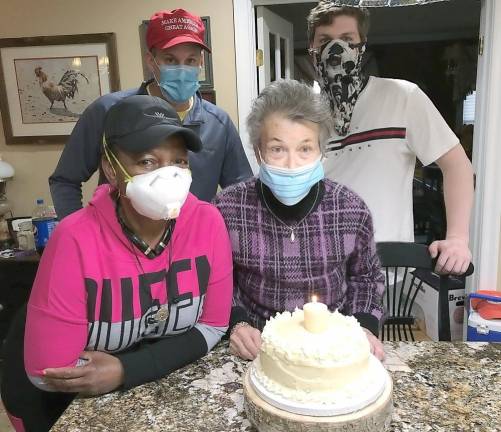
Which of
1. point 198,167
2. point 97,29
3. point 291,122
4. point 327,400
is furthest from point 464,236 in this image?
point 97,29

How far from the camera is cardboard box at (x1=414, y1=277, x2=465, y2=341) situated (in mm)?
2785

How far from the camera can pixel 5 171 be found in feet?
8.81

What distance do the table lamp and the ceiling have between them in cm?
206

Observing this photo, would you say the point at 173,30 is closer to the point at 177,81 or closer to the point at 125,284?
the point at 177,81

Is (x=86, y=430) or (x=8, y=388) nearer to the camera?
(x=86, y=430)

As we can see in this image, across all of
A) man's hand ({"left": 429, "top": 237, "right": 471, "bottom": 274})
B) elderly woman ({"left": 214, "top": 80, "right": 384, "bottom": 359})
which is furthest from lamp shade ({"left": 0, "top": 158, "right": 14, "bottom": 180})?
man's hand ({"left": 429, "top": 237, "right": 471, "bottom": 274})

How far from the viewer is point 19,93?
2691 millimetres

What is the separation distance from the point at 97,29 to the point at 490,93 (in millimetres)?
2069

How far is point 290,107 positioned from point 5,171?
2.05 m

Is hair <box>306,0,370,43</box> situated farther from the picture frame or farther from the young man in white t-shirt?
the picture frame

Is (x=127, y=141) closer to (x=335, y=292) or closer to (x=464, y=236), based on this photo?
(x=335, y=292)

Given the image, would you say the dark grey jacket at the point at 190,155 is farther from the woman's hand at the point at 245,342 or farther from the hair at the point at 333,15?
the woman's hand at the point at 245,342

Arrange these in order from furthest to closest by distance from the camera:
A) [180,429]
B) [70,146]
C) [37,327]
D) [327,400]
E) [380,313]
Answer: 1. [70,146]
2. [380,313]
3. [37,327]
4. [180,429]
5. [327,400]

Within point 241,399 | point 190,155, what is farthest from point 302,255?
point 190,155
